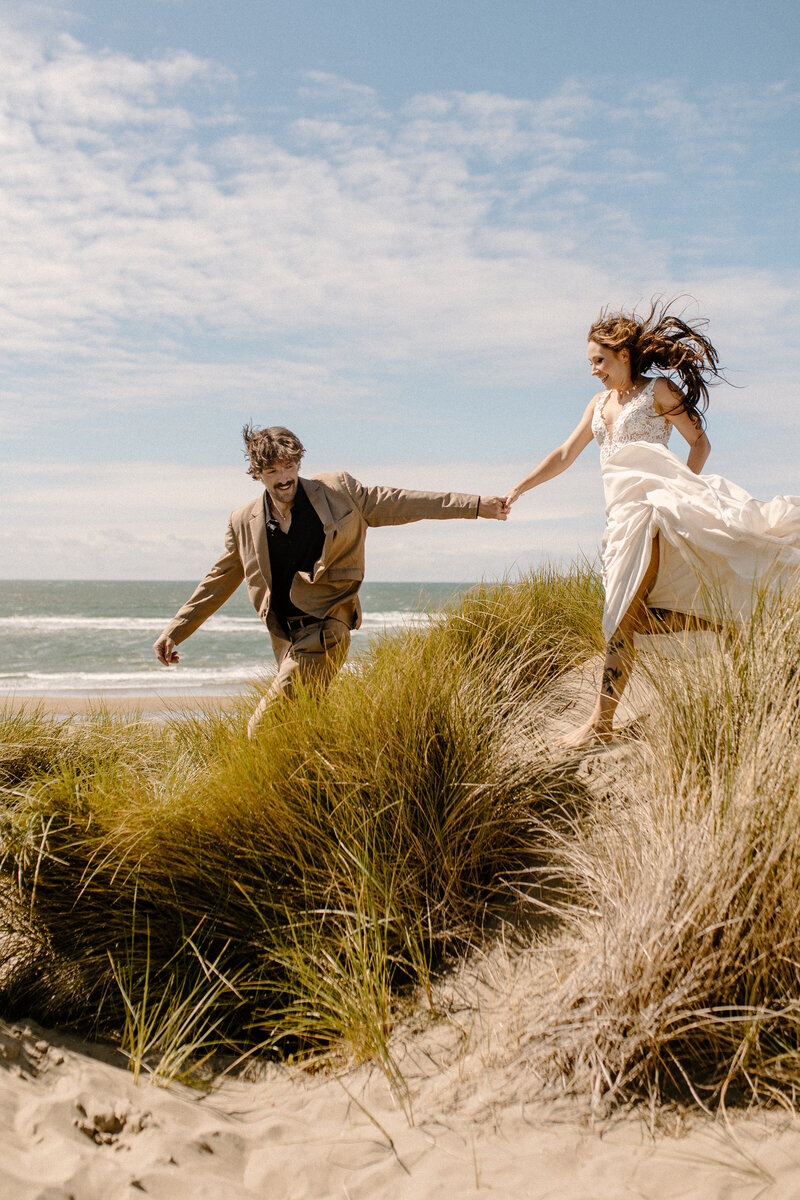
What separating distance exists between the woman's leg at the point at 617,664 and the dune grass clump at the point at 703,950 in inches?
51.6

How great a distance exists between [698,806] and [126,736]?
3.87 meters

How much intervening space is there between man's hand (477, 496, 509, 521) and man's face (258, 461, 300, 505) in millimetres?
1059

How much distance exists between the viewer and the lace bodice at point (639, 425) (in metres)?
4.82

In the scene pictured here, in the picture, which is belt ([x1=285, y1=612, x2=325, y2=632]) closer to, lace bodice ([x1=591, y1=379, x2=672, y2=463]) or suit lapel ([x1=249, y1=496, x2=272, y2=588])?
suit lapel ([x1=249, y1=496, x2=272, y2=588])

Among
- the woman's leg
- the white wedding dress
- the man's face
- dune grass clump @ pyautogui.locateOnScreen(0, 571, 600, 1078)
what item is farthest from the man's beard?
the woman's leg

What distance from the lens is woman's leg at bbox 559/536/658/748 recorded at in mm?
4160

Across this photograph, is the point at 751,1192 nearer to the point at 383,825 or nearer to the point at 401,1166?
the point at 401,1166

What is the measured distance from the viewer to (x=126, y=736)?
17.9 feet

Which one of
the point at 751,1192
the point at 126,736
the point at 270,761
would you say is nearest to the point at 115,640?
the point at 126,736

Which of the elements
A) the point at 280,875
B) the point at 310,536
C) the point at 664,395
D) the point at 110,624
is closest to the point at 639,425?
the point at 664,395

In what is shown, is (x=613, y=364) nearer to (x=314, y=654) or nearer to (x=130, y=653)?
(x=314, y=654)

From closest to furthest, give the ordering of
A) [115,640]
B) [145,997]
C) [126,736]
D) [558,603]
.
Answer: [145,997] → [126,736] → [558,603] → [115,640]

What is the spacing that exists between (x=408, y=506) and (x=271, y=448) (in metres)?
0.83

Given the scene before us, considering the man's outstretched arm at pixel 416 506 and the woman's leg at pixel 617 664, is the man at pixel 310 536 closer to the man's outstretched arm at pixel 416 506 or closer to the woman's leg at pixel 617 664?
the man's outstretched arm at pixel 416 506
